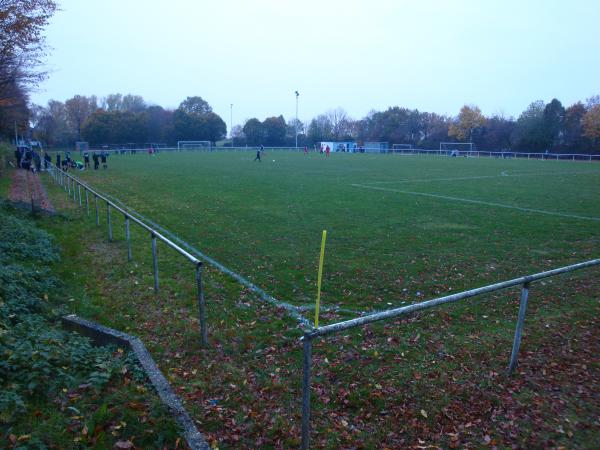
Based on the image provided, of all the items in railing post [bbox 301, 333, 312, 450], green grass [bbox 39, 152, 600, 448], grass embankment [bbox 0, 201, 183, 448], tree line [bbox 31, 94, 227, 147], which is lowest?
green grass [bbox 39, 152, 600, 448]

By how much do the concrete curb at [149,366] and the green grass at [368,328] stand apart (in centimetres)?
26

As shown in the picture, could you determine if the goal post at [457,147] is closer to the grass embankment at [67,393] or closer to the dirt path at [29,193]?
the dirt path at [29,193]

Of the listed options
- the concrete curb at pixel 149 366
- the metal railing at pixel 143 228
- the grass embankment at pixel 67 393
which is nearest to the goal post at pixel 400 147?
the metal railing at pixel 143 228

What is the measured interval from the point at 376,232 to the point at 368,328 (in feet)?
22.6

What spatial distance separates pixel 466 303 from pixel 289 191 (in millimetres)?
16307

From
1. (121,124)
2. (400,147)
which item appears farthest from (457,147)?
(121,124)

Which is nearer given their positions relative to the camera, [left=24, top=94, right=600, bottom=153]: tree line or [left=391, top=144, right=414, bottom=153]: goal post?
[left=24, top=94, right=600, bottom=153]: tree line

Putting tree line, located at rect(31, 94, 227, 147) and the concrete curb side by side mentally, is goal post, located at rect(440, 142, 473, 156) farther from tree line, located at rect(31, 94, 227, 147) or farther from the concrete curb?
the concrete curb

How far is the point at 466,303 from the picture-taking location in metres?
6.82

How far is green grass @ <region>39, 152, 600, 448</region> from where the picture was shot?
421cm

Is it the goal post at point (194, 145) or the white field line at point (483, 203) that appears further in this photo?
the goal post at point (194, 145)

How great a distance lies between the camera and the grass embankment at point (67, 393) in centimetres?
365

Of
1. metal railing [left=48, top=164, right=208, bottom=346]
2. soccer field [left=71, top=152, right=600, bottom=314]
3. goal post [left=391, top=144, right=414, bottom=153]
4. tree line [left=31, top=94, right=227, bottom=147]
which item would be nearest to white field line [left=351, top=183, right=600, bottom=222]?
soccer field [left=71, top=152, right=600, bottom=314]

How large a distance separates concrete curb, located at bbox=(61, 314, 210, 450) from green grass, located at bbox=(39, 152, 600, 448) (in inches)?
10.2
